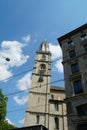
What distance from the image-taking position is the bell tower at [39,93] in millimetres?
37125

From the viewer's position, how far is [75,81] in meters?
24.8

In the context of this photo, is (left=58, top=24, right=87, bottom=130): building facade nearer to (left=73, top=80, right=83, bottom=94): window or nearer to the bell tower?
(left=73, top=80, right=83, bottom=94): window

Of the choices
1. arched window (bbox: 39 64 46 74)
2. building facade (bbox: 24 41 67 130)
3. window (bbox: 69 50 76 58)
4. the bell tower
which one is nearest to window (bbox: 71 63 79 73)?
window (bbox: 69 50 76 58)

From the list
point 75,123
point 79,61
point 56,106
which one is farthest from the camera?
point 56,106

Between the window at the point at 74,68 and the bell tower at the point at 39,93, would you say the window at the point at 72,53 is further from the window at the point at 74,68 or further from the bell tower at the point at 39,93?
the bell tower at the point at 39,93

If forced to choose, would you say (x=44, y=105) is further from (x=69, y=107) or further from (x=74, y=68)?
(x=69, y=107)

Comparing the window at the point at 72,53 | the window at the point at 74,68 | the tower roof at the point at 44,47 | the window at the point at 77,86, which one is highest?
the tower roof at the point at 44,47

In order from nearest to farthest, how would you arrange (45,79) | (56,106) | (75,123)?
(75,123), (56,106), (45,79)

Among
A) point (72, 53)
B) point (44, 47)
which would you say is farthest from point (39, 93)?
point (44, 47)

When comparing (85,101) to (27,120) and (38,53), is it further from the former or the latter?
(38,53)

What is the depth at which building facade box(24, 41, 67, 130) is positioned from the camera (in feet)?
121

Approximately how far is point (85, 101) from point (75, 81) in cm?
400

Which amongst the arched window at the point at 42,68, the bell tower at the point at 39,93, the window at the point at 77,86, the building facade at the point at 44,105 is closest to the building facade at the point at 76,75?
the window at the point at 77,86

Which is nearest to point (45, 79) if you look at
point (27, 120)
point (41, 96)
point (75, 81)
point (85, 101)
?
point (41, 96)
